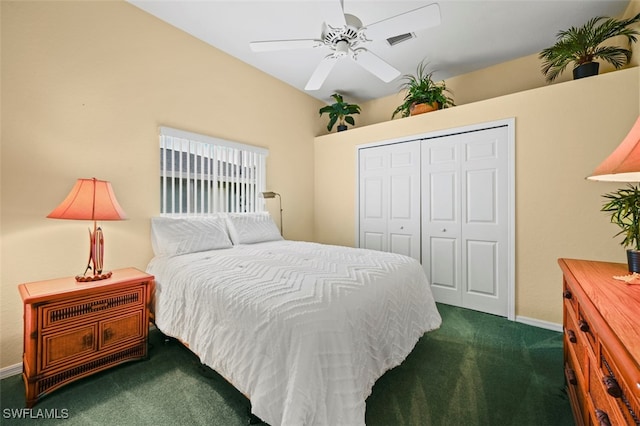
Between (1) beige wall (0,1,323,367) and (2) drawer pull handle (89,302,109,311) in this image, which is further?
(1) beige wall (0,1,323,367)

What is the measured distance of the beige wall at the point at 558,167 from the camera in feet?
7.53

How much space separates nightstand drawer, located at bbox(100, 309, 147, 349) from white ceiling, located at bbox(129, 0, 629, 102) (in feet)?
8.13

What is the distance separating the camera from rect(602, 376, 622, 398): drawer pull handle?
28.5 inches

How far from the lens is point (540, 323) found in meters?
2.58

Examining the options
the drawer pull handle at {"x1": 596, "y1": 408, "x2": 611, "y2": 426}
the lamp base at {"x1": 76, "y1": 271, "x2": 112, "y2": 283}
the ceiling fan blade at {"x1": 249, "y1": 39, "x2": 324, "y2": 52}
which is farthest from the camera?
the ceiling fan blade at {"x1": 249, "y1": 39, "x2": 324, "y2": 52}

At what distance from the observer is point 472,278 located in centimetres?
301

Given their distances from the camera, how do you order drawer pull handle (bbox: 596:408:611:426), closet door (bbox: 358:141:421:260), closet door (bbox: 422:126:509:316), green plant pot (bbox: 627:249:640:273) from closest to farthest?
1. drawer pull handle (bbox: 596:408:611:426)
2. green plant pot (bbox: 627:249:640:273)
3. closet door (bbox: 422:126:509:316)
4. closet door (bbox: 358:141:421:260)

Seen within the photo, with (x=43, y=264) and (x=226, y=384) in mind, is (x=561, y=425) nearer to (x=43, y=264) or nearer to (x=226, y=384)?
(x=226, y=384)

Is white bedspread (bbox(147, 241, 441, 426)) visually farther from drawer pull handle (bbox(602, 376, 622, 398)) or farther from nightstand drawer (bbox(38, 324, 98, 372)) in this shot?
drawer pull handle (bbox(602, 376, 622, 398))

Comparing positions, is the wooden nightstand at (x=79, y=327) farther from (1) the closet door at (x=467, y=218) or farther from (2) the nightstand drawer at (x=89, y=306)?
(1) the closet door at (x=467, y=218)

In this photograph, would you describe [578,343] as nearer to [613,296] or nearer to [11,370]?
[613,296]

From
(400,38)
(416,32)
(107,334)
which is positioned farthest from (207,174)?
(416,32)

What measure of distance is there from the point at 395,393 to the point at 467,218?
6.91 feet

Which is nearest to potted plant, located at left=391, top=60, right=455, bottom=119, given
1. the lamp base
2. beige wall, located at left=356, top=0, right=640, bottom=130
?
beige wall, located at left=356, top=0, right=640, bottom=130
